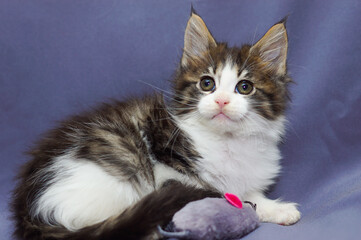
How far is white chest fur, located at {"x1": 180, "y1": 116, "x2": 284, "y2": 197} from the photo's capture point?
212 centimetres

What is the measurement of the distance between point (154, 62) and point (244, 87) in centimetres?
99

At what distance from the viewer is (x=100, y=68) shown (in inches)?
116

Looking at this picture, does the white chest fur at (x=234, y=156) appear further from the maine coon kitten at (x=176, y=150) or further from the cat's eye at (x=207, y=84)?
the cat's eye at (x=207, y=84)

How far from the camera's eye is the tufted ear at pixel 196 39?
7.45ft

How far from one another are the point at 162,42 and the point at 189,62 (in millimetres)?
645

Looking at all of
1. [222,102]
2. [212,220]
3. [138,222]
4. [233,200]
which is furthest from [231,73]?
[138,222]

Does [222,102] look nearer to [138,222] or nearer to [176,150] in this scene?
[176,150]

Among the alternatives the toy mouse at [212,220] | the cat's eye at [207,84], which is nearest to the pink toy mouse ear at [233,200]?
the toy mouse at [212,220]

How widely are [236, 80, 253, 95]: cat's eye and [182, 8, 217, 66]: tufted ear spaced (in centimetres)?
32

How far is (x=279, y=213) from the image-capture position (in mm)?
2141

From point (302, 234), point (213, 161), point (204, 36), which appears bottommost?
point (302, 234)

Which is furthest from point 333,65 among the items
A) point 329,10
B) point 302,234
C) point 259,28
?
point 302,234

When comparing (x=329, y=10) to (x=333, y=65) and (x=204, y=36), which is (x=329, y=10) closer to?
(x=333, y=65)

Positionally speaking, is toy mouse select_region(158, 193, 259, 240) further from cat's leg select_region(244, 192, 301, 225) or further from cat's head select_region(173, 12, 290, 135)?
cat's head select_region(173, 12, 290, 135)
